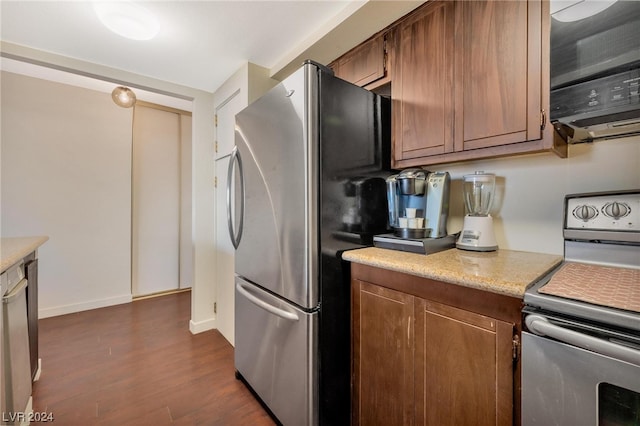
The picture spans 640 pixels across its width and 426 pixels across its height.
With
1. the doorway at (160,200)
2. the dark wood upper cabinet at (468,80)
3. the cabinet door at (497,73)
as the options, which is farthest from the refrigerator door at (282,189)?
the doorway at (160,200)

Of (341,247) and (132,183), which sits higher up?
(132,183)

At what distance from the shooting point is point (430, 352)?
994 millimetres

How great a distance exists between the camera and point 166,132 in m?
3.55

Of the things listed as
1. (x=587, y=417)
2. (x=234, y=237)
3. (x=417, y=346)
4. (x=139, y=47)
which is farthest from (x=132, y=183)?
(x=587, y=417)

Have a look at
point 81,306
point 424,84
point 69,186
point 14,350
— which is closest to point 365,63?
point 424,84

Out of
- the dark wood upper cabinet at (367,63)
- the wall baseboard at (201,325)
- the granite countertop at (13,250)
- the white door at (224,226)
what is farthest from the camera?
the wall baseboard at (201,325)

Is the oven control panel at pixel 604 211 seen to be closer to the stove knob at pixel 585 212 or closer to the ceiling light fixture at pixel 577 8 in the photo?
the stove knob at pixel 585 212

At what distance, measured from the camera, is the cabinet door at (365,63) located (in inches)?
62.2

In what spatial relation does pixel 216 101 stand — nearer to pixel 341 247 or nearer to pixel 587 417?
pixel 341 247

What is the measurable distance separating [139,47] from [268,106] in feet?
4.00

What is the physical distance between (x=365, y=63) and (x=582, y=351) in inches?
65.3

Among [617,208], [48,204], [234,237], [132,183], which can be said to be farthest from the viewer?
[132,183]

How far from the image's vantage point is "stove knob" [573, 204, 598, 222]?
108cm

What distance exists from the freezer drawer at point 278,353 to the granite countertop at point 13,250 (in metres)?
1.05
